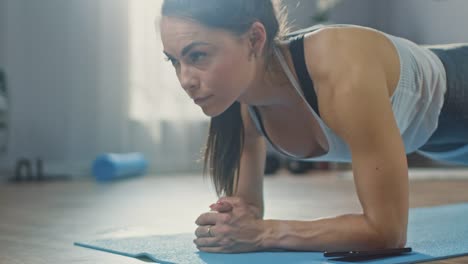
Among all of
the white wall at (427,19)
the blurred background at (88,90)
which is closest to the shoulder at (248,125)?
the blurred background at (88,90)

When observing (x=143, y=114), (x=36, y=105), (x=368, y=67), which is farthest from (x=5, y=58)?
(x=368, y=67)

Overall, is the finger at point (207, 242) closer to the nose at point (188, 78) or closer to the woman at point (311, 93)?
the woman at point (311, 93)

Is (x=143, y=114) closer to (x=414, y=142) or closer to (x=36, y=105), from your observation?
(x=36, y=105)

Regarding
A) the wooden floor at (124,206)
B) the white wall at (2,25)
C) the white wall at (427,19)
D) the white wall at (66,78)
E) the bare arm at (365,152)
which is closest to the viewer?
the bare arm at (365,152)

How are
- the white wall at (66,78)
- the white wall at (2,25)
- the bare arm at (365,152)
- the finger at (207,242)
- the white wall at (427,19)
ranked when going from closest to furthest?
the bare arm at (365,152), the finger at (207,242), the white wall at (2,25), the white wall at (66,78), the white wall at (427,19)

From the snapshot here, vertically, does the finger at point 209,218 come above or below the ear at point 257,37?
below

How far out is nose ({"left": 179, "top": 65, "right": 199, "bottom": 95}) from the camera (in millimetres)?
1152

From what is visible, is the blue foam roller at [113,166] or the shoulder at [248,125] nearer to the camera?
the shoulder at [248,125]

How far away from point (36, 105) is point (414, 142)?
2.59 m

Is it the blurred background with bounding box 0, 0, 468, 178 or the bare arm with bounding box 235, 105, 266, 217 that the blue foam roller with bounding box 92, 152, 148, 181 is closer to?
the blurred background with bounding box 0, 0, 468, 178

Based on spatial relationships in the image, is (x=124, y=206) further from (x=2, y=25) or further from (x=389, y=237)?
(x=2, y=25)

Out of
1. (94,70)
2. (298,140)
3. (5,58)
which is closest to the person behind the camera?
(298,140)

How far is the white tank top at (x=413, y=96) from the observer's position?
1.29m

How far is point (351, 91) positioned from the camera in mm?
1130
